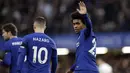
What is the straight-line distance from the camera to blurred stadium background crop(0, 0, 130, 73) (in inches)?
672

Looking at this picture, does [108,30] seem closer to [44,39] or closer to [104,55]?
[104,55]

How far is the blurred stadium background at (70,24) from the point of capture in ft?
56.0

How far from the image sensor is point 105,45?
17047mm

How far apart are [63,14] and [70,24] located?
81 centimetres

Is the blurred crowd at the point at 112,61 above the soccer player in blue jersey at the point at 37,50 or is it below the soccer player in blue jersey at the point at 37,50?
below

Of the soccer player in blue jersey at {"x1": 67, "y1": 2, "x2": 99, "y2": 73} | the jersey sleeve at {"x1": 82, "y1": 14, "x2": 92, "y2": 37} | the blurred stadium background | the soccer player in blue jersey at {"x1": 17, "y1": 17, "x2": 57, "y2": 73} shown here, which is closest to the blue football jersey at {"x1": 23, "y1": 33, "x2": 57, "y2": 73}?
the soccer player in blue jersey at {"x1": 17, "y1": 17, "x2": 57, "y2": 73}

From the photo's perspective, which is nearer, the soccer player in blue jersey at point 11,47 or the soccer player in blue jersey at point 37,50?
the soccer player in blue jersey at point 37,50

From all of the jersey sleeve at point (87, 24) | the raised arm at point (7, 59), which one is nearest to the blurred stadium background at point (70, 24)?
the raised arm at point (7, 59)

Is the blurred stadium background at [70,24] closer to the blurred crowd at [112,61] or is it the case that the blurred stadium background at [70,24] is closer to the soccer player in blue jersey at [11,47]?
Result: the blurred crowd at [112,61]

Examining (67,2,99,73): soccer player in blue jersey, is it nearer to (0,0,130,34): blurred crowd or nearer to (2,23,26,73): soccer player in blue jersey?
(2,23,26,73): soccer player in blue jersey

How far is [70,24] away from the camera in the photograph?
17.7 meters

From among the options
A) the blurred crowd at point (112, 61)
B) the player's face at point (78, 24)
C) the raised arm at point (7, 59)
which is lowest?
the blurred crowd at point (112, 61)

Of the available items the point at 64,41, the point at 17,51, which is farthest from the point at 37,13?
the point at 17,51

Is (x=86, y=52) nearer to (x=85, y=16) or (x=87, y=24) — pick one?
(x=87, y=24)
